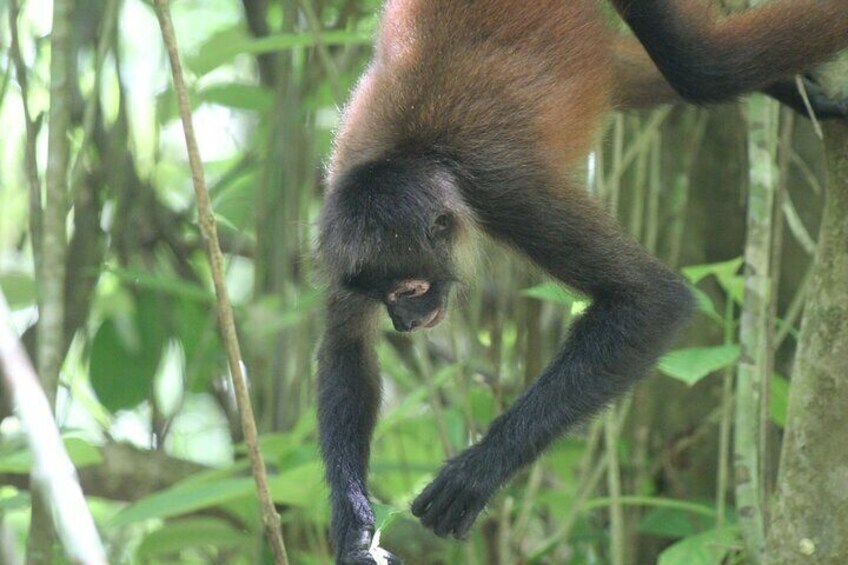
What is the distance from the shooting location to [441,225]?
3.67 metres

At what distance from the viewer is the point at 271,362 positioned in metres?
5.50

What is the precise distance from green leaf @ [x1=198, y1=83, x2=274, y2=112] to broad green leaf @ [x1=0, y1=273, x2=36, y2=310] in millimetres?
1087

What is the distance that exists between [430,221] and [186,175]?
14.9 ft

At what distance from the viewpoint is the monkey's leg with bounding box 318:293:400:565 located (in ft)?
12.3

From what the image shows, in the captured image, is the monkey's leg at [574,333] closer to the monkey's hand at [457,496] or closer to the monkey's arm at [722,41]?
the monkey's hand at [457,496]

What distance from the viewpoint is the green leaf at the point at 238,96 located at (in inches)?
209

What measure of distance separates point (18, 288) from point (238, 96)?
1275mm

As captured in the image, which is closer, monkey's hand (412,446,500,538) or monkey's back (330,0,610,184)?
monkey's hand (412,446,500,538)

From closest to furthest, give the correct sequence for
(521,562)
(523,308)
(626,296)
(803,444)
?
(803,444), (626,296), (521,562), (523,308)

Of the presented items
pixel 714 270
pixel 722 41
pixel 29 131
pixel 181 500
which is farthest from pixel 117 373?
pixel 722 41

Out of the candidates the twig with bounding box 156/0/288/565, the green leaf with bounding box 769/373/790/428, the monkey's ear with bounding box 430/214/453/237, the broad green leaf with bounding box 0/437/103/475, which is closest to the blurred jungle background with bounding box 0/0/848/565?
the green leaf with bounding box 769/373/790/428

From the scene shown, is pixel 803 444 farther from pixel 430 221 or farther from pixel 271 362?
pixel 271 362

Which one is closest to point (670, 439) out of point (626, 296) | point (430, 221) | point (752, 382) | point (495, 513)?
point (495, 513)

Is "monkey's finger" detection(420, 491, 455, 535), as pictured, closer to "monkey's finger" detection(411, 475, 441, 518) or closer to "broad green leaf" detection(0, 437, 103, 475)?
"monkey's finger" detection(411, 475, 441, 518)
